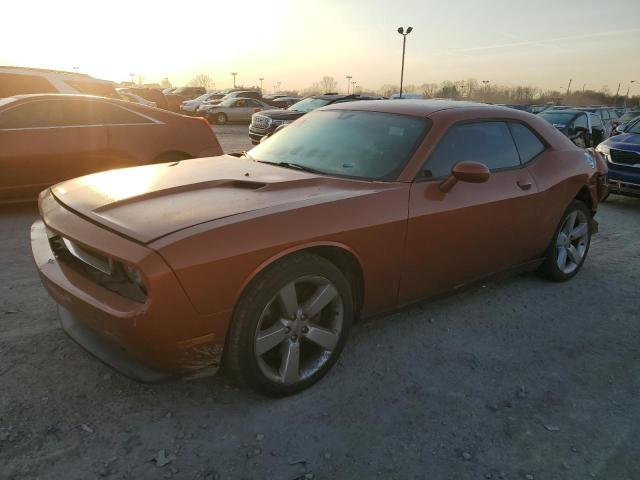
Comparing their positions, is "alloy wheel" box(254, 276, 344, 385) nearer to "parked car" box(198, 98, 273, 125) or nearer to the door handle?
the door handle

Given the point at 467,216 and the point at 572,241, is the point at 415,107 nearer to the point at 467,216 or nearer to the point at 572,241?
the point at 467,216

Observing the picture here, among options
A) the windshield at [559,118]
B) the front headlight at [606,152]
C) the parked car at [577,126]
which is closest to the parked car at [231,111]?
the windshield at [559,118]

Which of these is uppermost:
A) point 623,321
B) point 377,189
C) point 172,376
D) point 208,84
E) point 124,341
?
point 377,189

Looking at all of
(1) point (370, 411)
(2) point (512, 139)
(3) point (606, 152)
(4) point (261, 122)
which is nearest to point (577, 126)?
(3) point (606, 152)

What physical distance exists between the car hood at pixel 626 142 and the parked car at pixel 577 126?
3.91 m

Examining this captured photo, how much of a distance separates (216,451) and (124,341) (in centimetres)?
65

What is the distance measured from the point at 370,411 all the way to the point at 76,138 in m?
5.10

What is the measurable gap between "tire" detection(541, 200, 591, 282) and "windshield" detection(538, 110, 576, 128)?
9232 millimetres

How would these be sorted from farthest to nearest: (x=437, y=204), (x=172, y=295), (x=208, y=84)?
(x=208, y=84) → (x=437, y=204) → (x=172, y=295)

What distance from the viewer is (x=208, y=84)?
170 m

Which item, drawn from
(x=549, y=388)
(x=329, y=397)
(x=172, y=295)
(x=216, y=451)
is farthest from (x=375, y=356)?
(x=172, y=295)

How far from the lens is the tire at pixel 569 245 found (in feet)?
14.2

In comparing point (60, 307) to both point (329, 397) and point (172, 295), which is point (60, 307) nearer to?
point (172, 295)

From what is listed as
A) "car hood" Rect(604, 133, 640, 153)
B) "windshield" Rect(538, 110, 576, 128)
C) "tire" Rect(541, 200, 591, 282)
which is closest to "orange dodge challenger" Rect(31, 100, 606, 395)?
"tire" Rect(541, 200, 591, 282)
